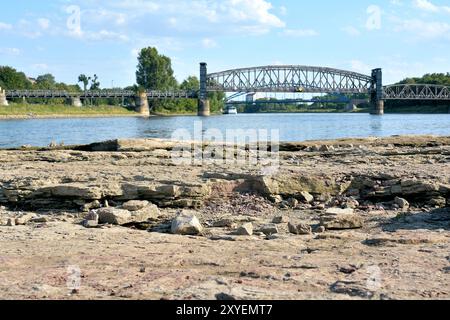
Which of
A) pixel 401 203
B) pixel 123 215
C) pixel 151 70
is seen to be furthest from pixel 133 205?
pixel 151 70

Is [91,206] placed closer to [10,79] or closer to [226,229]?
[226,229]

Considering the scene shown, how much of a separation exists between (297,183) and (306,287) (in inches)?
280

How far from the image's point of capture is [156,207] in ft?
38.3

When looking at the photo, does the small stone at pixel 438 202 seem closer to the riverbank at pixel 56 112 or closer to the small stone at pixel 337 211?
the small stone at pixel 337 211

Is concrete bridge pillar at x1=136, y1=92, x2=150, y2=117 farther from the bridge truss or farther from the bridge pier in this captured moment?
the bridge pier

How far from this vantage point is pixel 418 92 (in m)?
177

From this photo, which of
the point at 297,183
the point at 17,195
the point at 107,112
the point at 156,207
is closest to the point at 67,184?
the point at 17,195

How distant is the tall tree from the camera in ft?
538

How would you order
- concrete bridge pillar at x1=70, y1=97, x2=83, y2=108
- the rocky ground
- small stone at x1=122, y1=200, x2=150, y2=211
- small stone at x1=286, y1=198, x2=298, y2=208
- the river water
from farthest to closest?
concrete bridge pillar at x1=70, y1=97, x2=83, y2=108 → the river water → small stone at x1=286, y1=198, x2=298, y2=208 → small stone at x1=122, y1=200, x2=150, y2=211 → the rocky ground

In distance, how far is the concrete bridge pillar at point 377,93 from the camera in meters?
154

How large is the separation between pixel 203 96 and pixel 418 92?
70294mm

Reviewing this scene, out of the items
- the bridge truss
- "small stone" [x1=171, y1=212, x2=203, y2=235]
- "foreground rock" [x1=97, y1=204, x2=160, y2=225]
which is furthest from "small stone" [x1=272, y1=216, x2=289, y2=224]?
the bridge truss

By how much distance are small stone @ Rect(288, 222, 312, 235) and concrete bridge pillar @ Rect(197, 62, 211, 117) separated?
13970cm

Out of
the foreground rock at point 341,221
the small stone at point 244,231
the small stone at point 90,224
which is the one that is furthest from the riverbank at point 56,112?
the foreground rock at point 341,221
